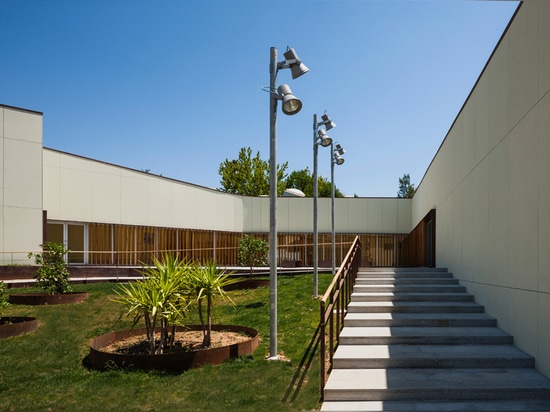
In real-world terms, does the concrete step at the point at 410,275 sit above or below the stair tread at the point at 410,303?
above

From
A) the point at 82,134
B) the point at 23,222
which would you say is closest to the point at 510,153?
the point at 82,134

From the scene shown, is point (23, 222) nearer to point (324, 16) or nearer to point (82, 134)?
point (82, 134)

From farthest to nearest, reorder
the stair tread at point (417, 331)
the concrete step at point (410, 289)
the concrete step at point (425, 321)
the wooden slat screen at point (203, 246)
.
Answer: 1. the wooden slat screen at point (203, 246)
2. the concrete step at point (410, 289)
3. the concrete step at point (425, 321)
4. the stair tread at point (417, 331)

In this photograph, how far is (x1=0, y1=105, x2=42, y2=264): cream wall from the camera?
56.2ft

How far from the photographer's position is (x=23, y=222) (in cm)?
1755

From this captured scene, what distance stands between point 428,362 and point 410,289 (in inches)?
139

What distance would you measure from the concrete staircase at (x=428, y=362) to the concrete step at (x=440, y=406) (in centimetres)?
1

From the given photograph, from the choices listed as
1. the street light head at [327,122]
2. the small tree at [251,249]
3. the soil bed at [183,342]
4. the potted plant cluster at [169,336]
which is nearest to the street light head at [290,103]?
the potted plant cluster at [169,336]

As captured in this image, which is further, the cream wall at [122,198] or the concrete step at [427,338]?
the cream wall at [122,198]

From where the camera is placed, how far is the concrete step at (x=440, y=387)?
5.75 meters

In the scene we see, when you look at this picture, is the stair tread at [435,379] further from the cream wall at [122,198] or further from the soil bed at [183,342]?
the cream wall at [122,198]

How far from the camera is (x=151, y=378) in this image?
6965 millimetres

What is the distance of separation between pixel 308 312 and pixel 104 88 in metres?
7.29

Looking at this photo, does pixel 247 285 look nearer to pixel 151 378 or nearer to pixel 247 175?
pixel 151 378
